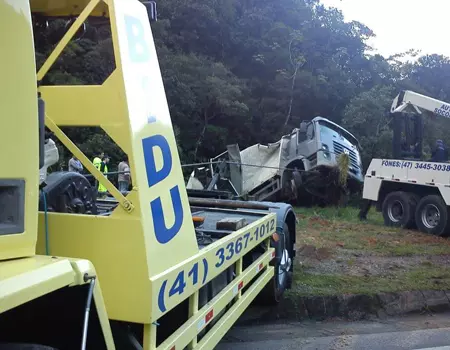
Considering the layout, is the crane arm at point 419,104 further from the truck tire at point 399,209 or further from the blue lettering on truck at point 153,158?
the blue lettering on truck at point 153,158

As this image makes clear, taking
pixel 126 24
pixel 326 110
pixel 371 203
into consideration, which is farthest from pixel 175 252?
pixel 326 110

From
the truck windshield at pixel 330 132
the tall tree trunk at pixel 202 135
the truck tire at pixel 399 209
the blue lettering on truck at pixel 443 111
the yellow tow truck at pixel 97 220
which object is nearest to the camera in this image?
the yellow tow truck at pixel 97 220

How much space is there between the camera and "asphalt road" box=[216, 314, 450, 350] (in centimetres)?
530

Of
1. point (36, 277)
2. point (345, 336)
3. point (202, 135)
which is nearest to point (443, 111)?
point (345, 336)

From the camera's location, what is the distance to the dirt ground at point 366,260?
6801mm

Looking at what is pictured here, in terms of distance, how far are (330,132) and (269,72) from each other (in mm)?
17622

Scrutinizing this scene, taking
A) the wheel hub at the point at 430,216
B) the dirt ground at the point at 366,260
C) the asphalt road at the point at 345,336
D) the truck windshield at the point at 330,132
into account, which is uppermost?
the truck windshield at the point at 330,132

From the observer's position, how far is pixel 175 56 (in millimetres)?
28484

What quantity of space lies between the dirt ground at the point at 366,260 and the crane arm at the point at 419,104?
9.44 ft

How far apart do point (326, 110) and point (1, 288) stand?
105ft

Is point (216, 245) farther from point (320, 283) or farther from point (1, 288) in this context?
point (320, 283)

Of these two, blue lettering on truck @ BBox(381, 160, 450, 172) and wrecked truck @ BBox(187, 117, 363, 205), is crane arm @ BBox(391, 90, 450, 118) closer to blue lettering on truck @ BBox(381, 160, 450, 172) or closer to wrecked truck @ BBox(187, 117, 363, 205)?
blue lettering on truck @ BBox(381, 160, 450, 172)

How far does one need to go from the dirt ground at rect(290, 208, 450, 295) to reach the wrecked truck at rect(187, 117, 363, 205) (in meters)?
3.57

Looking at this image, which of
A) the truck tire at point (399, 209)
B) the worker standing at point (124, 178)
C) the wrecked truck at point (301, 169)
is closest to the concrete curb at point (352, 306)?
the worker standing at point (124, 178)
